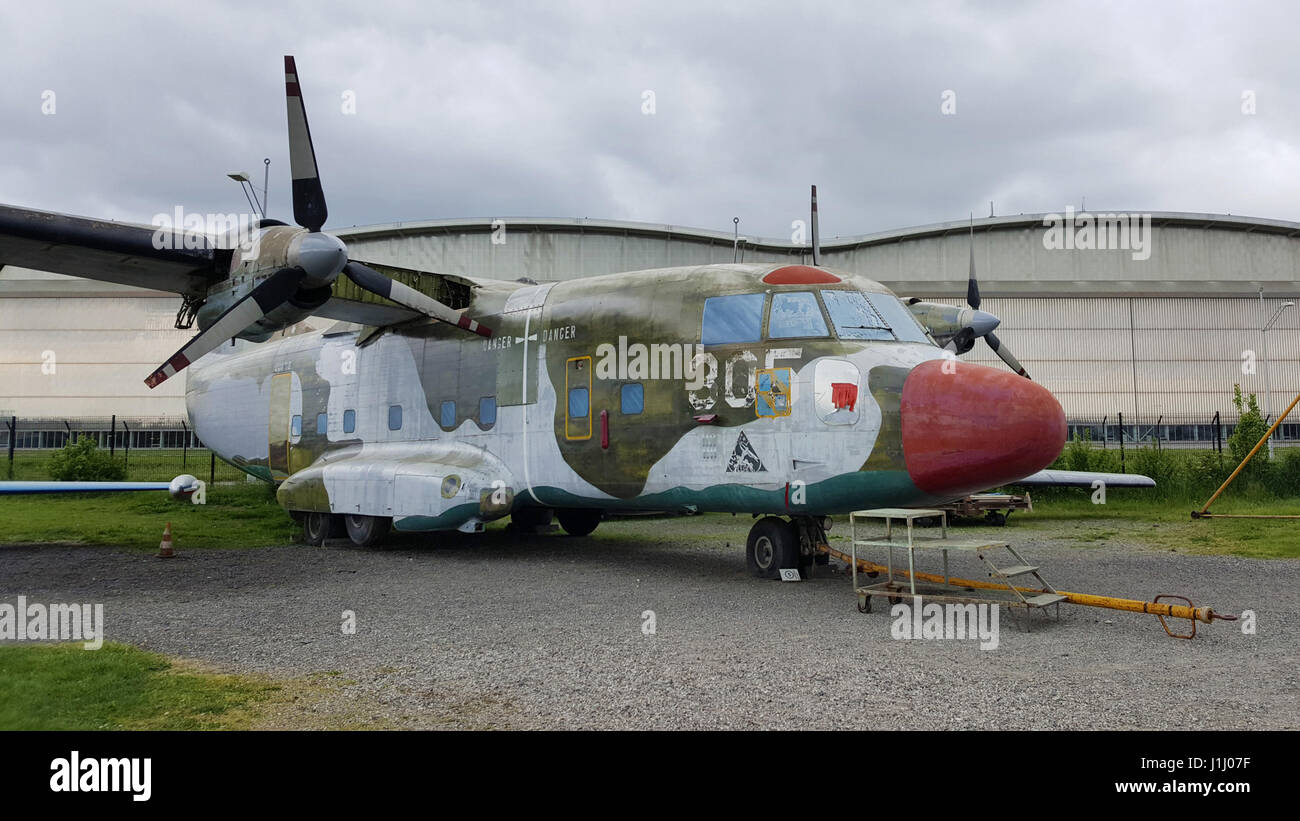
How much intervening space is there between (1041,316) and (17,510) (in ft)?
122

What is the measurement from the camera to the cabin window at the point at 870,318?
32.2 ft

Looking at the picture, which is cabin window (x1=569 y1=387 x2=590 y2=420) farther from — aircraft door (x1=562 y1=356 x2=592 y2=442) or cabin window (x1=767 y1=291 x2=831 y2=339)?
cabin window (x1=767 y1=291 x2=831 y2=339)

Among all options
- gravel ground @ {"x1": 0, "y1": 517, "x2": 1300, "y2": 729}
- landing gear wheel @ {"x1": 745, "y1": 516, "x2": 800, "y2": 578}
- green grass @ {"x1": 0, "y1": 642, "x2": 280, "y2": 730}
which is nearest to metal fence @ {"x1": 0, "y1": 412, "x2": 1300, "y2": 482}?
gravel ground @ {"x1": 0, "y1": 517, "x2": 1300, "y2": 729}

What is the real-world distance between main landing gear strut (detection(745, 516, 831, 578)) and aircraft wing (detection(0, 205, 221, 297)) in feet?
28.6

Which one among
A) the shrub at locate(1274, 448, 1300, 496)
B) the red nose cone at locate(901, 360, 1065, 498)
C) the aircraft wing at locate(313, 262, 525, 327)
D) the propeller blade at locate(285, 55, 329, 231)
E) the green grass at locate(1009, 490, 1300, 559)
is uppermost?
the propeller blade at locate(285, 55, 329, 231)

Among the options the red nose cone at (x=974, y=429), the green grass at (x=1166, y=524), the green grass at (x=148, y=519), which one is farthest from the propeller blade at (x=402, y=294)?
the green grass at (x=1166, y=524)

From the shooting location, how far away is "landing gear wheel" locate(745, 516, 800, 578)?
33.9ft

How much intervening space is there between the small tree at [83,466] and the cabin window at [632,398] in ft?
60.8

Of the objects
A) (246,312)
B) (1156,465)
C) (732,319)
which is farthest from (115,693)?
(1156,465)

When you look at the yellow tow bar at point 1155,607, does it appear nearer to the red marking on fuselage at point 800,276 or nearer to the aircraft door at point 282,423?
the red marking on fuselage at point 800,276

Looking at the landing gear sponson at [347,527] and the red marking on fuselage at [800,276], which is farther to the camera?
the landing gear sponson at [347,527]

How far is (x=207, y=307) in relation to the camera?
1207 cm

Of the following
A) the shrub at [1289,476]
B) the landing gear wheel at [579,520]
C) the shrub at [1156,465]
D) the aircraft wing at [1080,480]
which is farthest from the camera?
the shrub at [1156,465]
